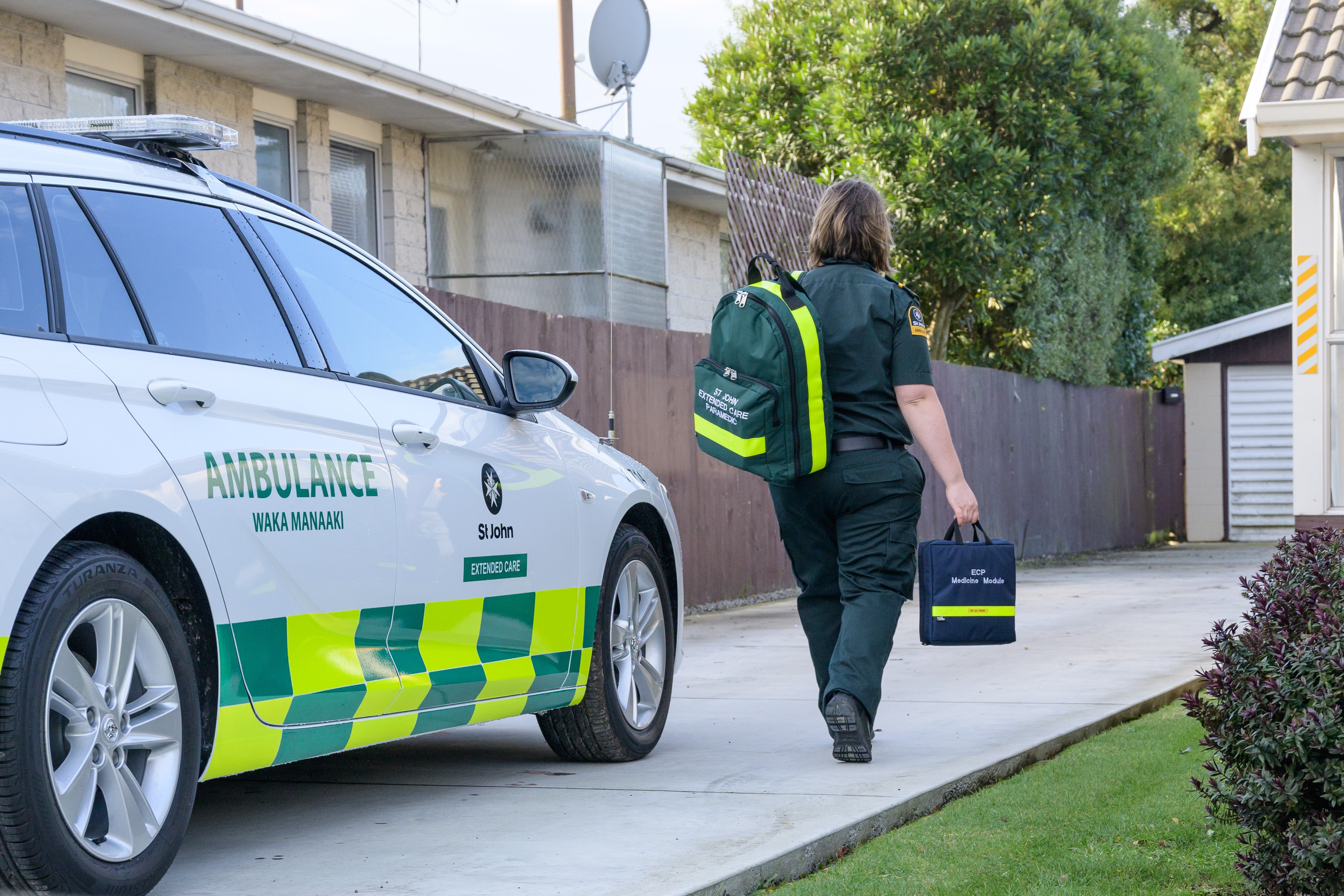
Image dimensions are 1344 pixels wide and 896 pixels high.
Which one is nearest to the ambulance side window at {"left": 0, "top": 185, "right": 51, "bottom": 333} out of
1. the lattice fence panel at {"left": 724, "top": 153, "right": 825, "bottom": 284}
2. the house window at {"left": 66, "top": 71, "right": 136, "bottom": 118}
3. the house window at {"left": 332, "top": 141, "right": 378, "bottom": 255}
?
the house window at {"left": 66, "top": 71, "right": 136, "bottom": 118}

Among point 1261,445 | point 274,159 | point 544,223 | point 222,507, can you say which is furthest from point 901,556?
point 1261,445

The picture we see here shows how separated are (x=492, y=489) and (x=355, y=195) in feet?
26.6

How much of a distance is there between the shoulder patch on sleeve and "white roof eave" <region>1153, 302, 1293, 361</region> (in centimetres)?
1720

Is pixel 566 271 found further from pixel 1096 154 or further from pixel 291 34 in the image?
pixel 1096 154

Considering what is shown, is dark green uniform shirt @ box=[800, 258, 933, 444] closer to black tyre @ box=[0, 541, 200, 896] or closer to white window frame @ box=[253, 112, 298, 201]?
black tyre @ box=[0, 541, 200, 896]

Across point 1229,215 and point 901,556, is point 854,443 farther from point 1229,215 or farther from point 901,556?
point 1229,215

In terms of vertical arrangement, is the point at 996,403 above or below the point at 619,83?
below

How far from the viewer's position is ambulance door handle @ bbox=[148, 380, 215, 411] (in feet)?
12.1

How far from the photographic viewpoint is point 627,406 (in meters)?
11.2

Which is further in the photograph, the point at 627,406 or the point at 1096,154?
the point at 1096,154

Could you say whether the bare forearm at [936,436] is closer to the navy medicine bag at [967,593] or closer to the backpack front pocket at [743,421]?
the navy medicine bag at [967,593]

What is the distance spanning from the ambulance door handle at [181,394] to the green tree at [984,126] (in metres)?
16.2

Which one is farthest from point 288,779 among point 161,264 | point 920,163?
point 920,163

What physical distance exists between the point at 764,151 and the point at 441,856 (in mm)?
19239
